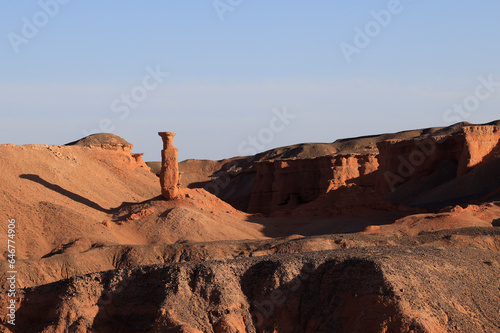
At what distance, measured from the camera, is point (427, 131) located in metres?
87.5

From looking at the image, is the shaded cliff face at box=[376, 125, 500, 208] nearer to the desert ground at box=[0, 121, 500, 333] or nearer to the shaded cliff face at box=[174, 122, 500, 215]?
the shaded cliff face at box=[174, 122, 500, 215]

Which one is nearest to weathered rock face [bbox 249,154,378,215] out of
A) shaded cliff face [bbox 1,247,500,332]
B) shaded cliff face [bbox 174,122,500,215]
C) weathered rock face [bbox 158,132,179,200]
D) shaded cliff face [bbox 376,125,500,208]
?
shaded cliff face [bbox 174,122,500,215]

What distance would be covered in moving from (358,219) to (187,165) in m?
55.3

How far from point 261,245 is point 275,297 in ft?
33.9

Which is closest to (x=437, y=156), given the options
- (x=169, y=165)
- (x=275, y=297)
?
(x=169, y=165)

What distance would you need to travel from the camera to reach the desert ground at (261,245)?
13.6 meters

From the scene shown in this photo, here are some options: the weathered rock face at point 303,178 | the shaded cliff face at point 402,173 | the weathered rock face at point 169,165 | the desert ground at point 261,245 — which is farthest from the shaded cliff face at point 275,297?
the weathered rock face at point 303,178

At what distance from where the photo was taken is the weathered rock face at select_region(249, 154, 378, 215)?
50844 millimetres

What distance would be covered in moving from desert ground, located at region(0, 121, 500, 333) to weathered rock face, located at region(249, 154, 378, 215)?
0.12 meters

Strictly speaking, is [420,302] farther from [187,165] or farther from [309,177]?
[187,165]

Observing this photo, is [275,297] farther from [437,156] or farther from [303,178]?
[437,156]

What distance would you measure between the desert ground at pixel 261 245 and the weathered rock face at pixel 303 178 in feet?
0.39

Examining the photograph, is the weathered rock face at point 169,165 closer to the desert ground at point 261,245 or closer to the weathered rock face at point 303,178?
the desert ground at point 261,245

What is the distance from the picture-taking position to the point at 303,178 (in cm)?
5325
